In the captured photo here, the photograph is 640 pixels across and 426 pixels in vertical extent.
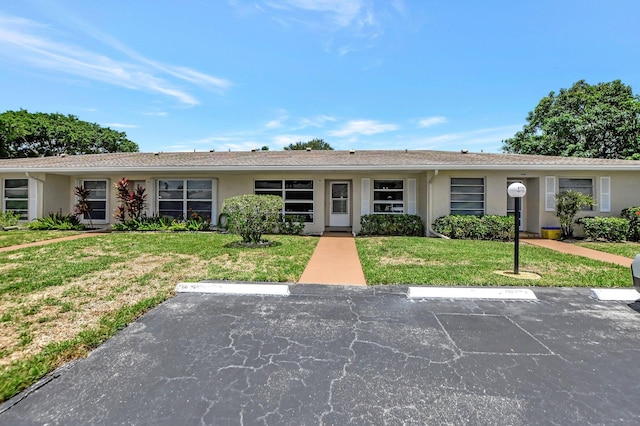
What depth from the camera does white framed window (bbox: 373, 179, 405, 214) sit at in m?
13.1

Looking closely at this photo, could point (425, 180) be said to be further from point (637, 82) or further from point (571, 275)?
point (637, 82)

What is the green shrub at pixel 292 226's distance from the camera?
1261 cm

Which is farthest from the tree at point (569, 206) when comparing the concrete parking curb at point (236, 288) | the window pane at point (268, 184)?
the concrete parking curb at point (236, 288)

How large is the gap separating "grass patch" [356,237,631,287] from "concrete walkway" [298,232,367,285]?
0.25 meters

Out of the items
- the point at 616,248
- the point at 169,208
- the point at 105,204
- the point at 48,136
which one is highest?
the point at 48,136

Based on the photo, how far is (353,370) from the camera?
2691mm

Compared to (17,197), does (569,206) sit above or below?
below

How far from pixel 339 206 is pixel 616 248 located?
948 cm

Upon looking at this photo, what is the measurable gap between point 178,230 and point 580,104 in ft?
105

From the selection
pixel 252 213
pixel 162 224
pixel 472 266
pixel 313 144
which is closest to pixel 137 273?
pixel 252 213

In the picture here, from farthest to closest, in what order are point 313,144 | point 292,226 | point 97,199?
1. point 313,144
2. point 97,199
3. point 292,226

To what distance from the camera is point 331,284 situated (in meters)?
5.48

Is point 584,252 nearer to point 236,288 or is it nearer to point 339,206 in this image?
point 339,206

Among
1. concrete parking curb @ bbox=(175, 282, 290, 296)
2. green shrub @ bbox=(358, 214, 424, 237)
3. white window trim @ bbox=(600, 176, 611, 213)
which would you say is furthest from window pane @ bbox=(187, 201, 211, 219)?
white window trim @ bbox=(600, 176, 611, 213)
